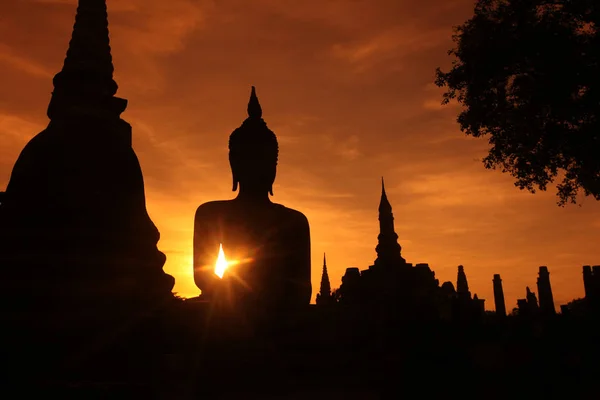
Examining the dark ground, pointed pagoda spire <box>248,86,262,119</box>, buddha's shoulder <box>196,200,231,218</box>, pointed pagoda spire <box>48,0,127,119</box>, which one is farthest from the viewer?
pointed pagoda spire <box>48,0,127,119</box>

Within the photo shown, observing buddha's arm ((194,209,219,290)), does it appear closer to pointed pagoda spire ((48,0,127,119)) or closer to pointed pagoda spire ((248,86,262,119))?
pointed pagoda spire ((248,86,262,119))

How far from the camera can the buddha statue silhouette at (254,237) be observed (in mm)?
9398

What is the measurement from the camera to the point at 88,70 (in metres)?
14.3

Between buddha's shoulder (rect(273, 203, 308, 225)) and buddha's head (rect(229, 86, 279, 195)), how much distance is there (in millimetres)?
351

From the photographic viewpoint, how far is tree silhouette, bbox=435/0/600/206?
1241cm

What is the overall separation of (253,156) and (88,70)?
6.68 metres

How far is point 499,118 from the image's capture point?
14.4 m

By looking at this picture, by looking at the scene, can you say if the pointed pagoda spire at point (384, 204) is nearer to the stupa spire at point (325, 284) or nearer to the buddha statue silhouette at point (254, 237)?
the stupa spire at point (325, 284)

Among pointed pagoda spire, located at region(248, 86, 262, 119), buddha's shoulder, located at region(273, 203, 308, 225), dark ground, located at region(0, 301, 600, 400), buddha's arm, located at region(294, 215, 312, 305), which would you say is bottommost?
dark ground, located at region(0, 301, 600, 400)

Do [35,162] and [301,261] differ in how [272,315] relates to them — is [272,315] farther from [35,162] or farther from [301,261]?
[35,162]

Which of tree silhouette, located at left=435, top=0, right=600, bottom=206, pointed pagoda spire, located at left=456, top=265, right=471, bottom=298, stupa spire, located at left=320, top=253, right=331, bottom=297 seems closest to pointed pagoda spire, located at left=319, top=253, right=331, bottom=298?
stupa spire, located at left=320, top=253, right=331, bottom=297

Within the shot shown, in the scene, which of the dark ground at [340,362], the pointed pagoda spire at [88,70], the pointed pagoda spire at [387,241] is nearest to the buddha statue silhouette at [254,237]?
the dark ground at [340,362]

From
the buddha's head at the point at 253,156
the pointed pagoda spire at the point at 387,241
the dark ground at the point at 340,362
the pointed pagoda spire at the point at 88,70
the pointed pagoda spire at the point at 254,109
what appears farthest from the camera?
the pointed pagoda spire at the point at 387,241

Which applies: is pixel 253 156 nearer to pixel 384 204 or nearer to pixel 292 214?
pixel 292 214
